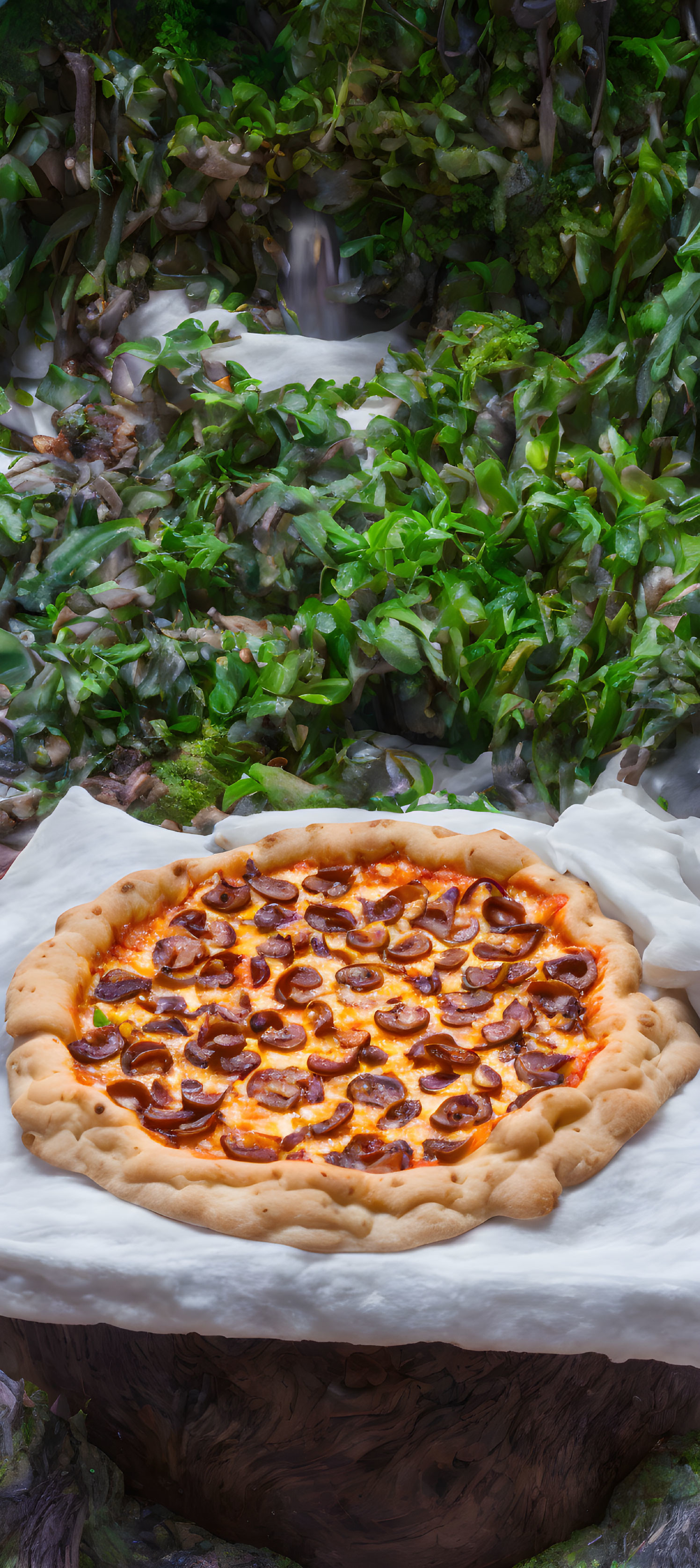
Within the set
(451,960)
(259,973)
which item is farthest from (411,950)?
(259,973)

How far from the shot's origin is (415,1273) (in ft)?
4.39

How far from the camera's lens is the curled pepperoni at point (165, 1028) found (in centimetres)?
182

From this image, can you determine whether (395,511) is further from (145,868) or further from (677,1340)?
(677,1340)

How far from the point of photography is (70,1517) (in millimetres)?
1535

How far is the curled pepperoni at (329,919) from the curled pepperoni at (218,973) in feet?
0.58

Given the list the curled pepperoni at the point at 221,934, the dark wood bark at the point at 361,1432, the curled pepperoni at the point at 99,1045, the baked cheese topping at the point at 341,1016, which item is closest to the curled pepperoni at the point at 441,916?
the baked cheese topping at the point at 341,1016

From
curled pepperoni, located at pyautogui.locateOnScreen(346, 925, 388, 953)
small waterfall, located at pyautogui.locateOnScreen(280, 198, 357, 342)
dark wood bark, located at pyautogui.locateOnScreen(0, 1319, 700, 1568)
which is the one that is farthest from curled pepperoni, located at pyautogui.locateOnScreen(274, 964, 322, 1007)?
small waterfall, located at pyautogui.locateOnScreen(280, 198, 357, 342)

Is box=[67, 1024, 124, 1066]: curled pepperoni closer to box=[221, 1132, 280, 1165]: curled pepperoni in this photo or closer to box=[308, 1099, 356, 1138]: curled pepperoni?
box=[221, 1132, 280, 1165]: curled pepperoni

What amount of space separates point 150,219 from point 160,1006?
3.33 metres

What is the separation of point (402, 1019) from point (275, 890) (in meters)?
0.42

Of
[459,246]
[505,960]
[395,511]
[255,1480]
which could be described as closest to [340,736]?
[395,511]

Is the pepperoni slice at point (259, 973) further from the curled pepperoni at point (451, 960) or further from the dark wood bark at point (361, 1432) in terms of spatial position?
the dark wood bark at point (361, 1432)

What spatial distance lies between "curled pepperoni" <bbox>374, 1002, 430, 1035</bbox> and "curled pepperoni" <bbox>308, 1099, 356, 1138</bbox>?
198mm

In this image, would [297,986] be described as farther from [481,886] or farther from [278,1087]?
[481,886]
